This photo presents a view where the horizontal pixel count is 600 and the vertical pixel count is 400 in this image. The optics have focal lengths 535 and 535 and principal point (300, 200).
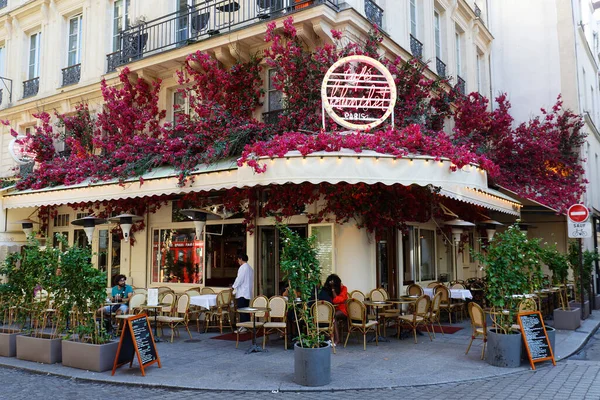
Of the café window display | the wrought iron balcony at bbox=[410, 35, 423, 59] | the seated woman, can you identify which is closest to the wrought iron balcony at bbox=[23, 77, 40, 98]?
the café window display

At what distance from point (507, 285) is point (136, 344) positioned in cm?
529

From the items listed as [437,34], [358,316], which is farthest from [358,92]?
[437,34]

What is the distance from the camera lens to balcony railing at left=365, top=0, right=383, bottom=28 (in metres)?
12.0

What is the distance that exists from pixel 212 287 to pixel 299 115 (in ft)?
15.5

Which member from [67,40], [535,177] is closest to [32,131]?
[67,40]

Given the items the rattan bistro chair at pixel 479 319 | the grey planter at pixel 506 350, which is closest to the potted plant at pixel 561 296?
the rattan bistro chair at pixel 479 319

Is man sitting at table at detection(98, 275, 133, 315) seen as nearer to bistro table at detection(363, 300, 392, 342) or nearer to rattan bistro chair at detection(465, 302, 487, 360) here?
bistro table at detection(363, 300, 392, 342)

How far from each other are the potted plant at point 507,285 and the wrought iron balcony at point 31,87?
50.9 feet

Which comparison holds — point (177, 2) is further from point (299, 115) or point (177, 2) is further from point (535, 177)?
point (535, 177)

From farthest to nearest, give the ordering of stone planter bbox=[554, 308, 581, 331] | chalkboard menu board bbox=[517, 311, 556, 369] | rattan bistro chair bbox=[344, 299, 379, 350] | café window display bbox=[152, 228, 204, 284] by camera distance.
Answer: café window display bbox=[152, 228, 204, 284], stone planter bbox=[554, 308, 581, 331], rattan bistro chair bbox=[344, 299, 379, 350], chalkboard menu board bbox=[517, 311, 556, 369]

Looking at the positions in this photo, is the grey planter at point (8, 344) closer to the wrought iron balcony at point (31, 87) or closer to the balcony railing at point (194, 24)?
the balcony railing at point (194, 24)

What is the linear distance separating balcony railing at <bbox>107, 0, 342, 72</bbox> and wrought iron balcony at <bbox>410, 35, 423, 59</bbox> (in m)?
3.60

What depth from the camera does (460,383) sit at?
7.00m

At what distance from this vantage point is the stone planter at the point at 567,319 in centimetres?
1128
